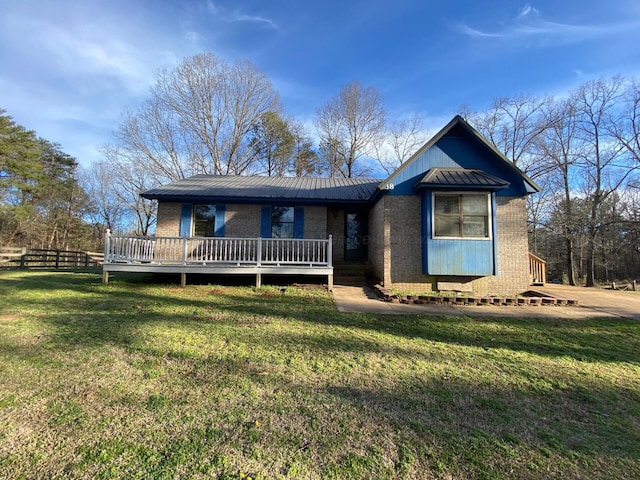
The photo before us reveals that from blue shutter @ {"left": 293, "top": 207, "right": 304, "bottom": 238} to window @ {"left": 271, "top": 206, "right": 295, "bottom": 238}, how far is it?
6.4 inches

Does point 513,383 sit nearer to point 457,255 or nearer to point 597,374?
point 597,374

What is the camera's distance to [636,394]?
3.28 meters

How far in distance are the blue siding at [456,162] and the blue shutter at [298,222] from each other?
11.8 ft

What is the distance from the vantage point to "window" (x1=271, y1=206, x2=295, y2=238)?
12.0 meters

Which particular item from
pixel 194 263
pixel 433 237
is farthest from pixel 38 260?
pixel 433 237

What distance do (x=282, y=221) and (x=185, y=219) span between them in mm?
3668

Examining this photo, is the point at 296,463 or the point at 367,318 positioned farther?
the point at 367,318

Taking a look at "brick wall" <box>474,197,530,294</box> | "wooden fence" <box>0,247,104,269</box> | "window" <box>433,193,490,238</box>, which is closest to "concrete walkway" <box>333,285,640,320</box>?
"brick wall" <box>474,197,530,294</box>

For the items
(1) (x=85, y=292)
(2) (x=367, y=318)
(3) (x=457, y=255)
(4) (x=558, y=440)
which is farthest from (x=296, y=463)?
(1) (x=85, y=292)

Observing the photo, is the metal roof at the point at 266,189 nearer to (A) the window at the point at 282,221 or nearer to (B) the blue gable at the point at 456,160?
(A) the window at the point at 282,221

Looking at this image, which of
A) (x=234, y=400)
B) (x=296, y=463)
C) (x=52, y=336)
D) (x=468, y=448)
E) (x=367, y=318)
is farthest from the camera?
(x=367, y=318)

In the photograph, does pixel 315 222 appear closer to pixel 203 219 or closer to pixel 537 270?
pixel 203 219

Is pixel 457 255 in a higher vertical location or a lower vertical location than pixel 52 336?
higher

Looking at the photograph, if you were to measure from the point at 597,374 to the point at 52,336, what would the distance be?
7484 millimetres
